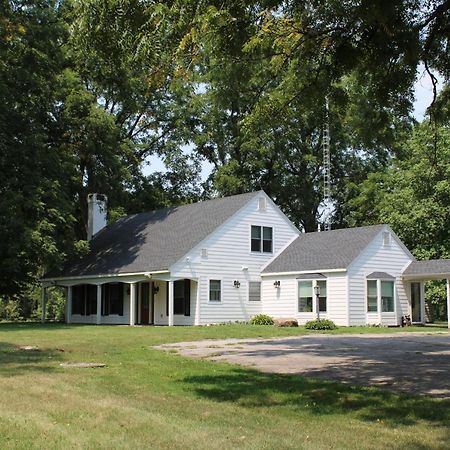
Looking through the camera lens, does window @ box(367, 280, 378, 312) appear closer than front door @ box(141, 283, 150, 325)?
Yes

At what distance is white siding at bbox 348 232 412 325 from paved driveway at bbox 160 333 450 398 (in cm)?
970

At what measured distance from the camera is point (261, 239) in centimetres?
3256

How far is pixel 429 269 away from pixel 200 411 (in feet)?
80.1

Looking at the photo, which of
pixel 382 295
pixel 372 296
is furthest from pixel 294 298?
pixel 382 295

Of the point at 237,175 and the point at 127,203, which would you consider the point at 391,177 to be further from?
the point at 127,203

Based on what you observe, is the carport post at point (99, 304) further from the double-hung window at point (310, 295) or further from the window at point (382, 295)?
the window at point (382, 295)

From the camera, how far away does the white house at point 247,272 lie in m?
29.2

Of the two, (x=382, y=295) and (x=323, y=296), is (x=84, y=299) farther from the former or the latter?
(x=382, y=295)

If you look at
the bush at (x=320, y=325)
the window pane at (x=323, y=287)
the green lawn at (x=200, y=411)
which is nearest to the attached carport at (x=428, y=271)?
the window pane at (x=323, y=287)

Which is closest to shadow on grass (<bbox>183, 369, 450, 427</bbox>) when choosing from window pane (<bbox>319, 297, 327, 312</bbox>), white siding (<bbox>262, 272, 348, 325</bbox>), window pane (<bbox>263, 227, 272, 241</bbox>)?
white siding (<bbox>262, 272, 348, 325</bbox>)

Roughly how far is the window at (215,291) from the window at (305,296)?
3.81 meters

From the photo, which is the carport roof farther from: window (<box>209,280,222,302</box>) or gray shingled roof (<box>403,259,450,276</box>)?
window (<box>209,280,222,302</box>)

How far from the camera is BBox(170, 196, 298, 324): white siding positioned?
96.8 ft

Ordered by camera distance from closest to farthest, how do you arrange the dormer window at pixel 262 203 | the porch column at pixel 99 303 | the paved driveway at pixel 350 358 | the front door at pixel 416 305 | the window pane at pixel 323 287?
the paved driveway at pixel 350 358
the window pane at pixel 323 287
the front door at pixel 416 305
the porch column at pixel 99 303
the dormer window at pixel 262 203
